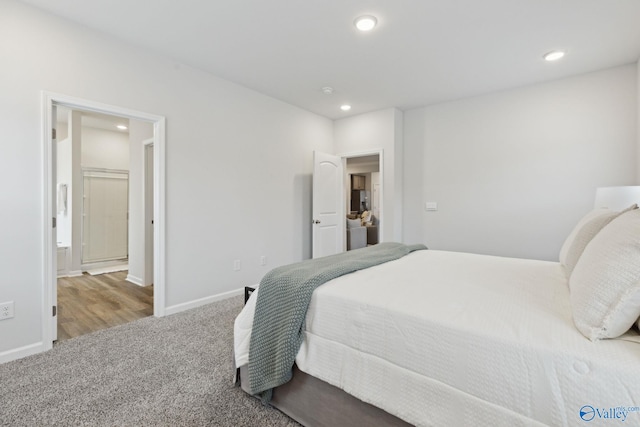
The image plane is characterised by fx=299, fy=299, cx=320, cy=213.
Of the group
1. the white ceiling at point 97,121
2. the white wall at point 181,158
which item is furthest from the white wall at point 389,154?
the white ceiling at point 97,121

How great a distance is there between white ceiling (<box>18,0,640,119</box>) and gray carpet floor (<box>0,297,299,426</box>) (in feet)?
8.43

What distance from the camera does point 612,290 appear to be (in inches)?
37.5

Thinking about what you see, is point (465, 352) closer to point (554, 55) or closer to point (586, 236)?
point (586, 236)

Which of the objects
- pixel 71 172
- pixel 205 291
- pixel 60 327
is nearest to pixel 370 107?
pixel 205 291

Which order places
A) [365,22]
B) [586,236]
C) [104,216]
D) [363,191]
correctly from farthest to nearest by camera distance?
1. [363,191]
2. [104,216]
3. [365,22]
4. [586,236]

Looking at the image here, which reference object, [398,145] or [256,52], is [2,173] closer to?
[256,52]

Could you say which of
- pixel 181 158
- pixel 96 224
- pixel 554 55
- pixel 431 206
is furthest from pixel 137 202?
pixel 554 55

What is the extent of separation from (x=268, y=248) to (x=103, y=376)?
2304mm

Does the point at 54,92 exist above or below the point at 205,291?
above

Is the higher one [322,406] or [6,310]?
[6,310]

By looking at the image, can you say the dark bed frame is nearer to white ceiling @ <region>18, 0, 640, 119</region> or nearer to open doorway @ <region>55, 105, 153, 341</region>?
open doorway @ <region>55, 105, 153, 341</region>

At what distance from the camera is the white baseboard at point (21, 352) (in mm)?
2121

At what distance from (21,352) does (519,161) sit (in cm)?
507

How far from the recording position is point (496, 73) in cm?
322
